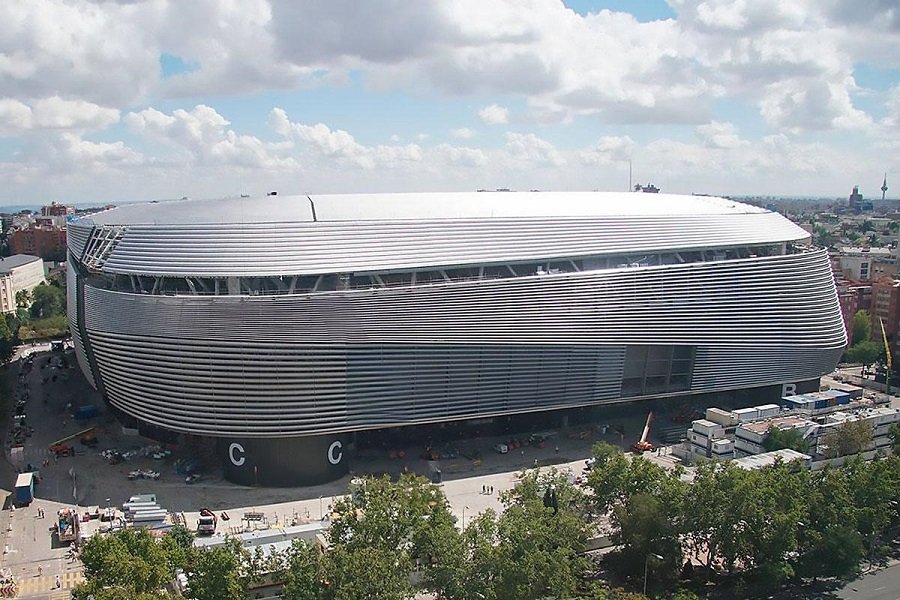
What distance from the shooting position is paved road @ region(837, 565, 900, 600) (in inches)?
1592

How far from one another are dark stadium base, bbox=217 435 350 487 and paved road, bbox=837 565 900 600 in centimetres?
3314

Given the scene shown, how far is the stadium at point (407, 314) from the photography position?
52.5m

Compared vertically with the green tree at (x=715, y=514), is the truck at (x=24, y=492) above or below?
below

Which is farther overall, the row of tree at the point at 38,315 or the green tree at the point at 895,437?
A: the row of tree at the point at 38,315

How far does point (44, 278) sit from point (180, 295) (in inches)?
4091

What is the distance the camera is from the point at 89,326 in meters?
58.4

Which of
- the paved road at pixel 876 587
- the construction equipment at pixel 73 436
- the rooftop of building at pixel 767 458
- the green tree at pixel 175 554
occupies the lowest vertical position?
the construction equipment at pixel 73 436

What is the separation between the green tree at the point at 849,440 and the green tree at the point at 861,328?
4584cm

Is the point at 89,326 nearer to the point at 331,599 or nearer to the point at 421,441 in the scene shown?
the point at 421,441

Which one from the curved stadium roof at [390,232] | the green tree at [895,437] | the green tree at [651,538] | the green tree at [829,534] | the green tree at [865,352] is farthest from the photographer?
the green tree at [865,352]

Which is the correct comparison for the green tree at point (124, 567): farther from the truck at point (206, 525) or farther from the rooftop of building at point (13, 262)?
the rooftop of building at point (13, 262)

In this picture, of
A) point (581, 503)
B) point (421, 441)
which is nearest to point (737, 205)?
point (421, 441)

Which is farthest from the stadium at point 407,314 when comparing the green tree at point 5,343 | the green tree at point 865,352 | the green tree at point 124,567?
the green tree at point 5,343

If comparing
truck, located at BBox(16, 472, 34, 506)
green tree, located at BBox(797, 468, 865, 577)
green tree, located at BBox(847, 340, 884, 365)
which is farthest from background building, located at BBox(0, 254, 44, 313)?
green tree, located at BBox(847, 340, 884, 365)
